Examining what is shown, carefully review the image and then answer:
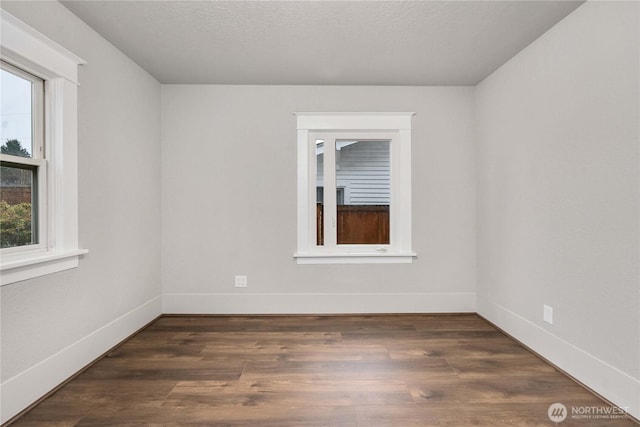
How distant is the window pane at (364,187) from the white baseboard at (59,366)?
2186mm

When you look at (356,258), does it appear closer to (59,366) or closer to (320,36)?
(320,36)

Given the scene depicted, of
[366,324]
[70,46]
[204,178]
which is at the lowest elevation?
[366,324]

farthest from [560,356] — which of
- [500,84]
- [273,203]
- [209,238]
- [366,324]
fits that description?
[209,238]

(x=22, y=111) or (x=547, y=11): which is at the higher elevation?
(x=547, y=11)

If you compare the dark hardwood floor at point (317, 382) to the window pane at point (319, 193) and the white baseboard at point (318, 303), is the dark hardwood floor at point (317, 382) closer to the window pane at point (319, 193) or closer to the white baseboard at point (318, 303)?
the white baseboard at point (318, 303)

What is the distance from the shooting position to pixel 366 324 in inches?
126

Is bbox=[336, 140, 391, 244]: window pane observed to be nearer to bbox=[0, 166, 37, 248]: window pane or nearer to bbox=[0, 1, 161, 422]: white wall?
bbox=[0, 1, 161, 422]: white wall

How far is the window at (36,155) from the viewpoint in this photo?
186 centimetres

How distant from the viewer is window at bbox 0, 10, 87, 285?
1856 millimetres

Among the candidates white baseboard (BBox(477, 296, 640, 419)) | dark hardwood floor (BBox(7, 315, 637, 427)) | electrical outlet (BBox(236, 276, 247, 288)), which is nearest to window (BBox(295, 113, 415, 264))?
electrical outlet (BBox(236, 276, 247, 288))

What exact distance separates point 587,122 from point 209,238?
330cm

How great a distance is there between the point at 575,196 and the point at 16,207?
Answer: 3517 mm

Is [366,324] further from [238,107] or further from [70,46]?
[70,46]

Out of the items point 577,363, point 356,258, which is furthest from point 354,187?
point 577,363
